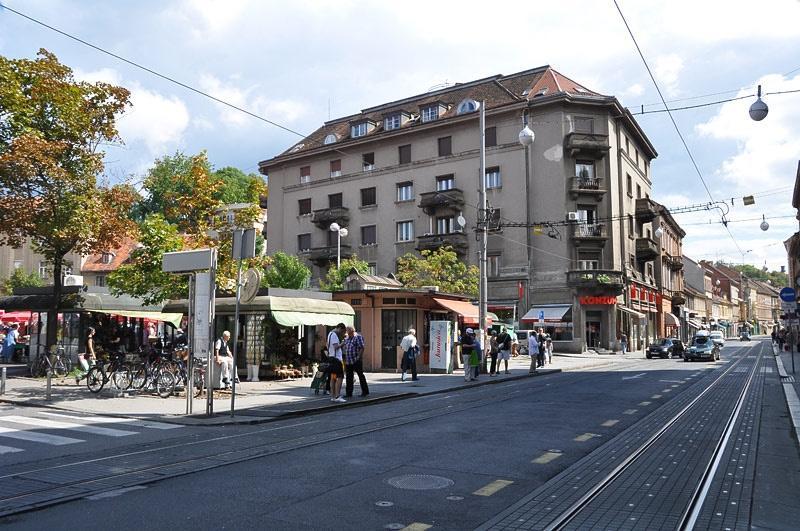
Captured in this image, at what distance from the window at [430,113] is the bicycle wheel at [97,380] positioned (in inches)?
1547

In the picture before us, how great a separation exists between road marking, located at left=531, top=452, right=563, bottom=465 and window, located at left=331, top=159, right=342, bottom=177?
50.1m

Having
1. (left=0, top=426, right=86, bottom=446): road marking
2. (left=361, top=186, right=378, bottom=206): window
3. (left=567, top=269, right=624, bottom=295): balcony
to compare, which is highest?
(left=361, top=186, right=378, bottom=206): window

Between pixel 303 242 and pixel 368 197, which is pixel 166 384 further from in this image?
pixel 303 242

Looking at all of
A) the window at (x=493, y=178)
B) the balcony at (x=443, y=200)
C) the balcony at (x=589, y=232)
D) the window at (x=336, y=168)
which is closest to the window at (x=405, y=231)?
the balcony at (x=443, y=200)

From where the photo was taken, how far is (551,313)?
151 ft

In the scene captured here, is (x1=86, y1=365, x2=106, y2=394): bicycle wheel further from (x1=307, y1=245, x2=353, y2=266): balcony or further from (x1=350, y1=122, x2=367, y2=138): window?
(x1=350, y1=122, x2=367, y2=138): window

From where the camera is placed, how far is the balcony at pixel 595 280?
45.4 meters

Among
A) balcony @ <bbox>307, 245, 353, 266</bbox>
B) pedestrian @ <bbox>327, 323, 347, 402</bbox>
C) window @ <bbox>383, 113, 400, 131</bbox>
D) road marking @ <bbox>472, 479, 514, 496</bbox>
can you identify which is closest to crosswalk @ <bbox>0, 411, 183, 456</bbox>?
pedestrian @ <bbox>327, 323, 347, 402</bbox>

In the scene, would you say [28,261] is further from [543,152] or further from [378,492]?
[378,492]

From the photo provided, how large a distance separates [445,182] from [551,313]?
44.0 ft

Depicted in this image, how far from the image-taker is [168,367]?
661 inches

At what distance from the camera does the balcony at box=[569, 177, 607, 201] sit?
46469 mm

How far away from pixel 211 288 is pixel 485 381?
11486mm

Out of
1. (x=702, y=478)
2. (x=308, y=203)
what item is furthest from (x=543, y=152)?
(x=702, y=478)
